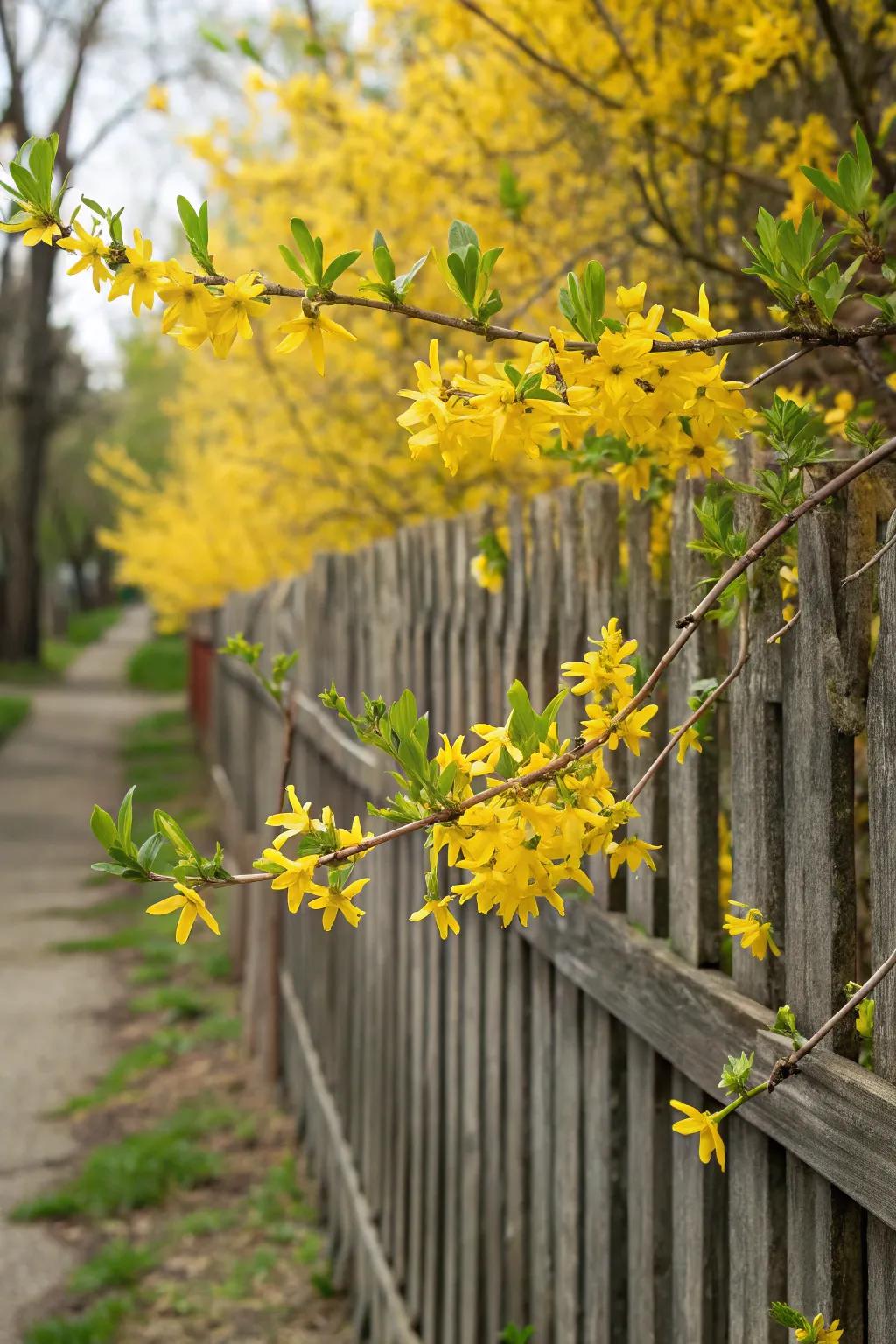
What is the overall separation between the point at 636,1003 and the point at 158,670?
26.1m

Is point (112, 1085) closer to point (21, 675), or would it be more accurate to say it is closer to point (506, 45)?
point (506, 45)

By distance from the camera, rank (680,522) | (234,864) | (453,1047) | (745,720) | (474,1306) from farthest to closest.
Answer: (234,864), (453,1047), (474,1306), (680,522), (745,720)

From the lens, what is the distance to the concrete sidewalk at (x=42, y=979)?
4.04 meters

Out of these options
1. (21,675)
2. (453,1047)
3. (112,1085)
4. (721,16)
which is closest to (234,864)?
(112,1085)

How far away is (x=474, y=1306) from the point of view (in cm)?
255

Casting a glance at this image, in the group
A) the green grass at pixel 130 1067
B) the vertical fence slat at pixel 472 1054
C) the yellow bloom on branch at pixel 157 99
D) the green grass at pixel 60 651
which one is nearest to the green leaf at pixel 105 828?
the vertical fence slat at pixel 472 1054

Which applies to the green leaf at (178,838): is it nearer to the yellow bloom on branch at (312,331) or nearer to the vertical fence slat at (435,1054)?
the yellow bloom on branch at (312,331)

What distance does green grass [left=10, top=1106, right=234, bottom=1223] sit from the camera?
13.7ft

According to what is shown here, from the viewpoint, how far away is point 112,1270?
12.3ft

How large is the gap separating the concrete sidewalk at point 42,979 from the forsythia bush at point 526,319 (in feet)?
4.85

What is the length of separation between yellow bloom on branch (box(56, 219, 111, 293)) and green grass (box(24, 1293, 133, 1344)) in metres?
3.07

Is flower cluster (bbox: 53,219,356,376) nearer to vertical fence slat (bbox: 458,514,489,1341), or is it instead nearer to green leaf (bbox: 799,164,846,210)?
green leaf (bbox: 799,164,846,210)

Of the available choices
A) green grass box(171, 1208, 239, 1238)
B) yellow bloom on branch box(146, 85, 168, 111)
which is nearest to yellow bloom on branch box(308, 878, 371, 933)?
green grass box(171, 1208, 239, 1238)

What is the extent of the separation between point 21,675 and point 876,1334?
997 inches
